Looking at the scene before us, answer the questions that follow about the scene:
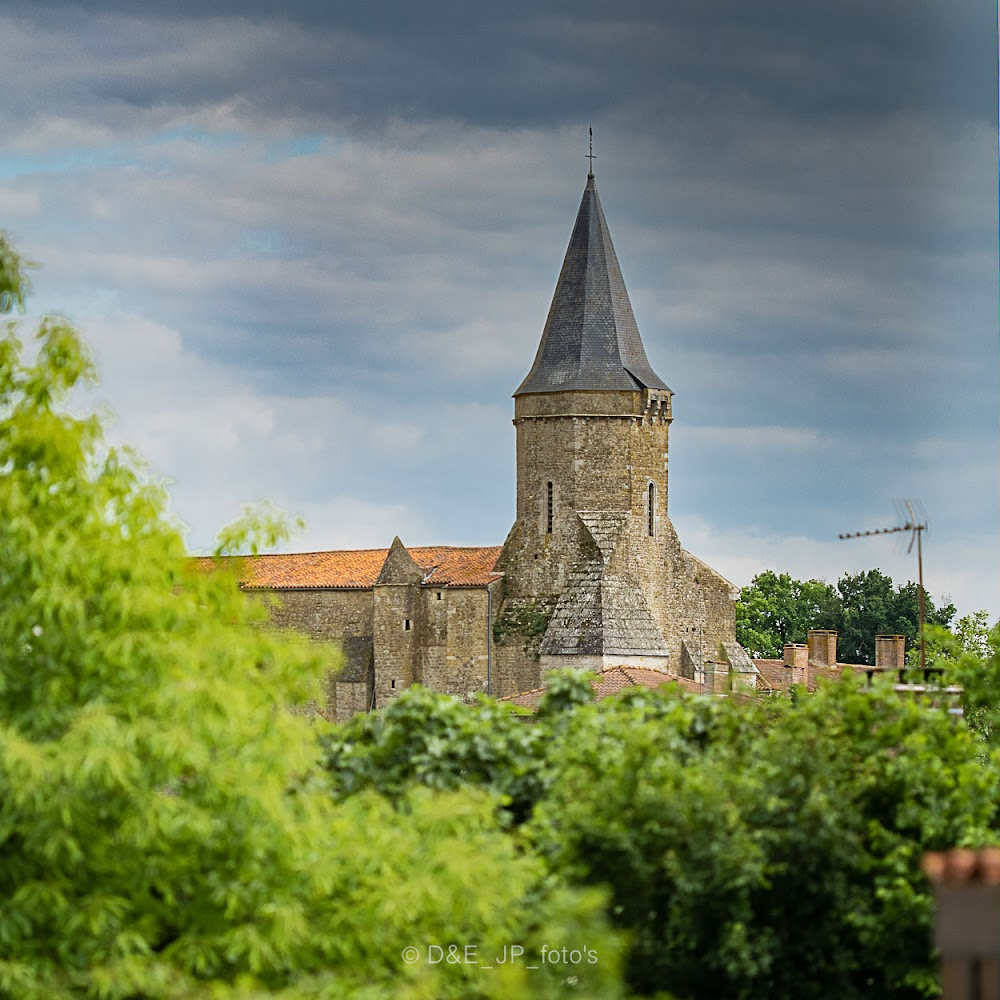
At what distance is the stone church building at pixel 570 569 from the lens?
5922 cm

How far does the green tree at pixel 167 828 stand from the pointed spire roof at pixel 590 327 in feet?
159

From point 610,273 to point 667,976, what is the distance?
5040 cm

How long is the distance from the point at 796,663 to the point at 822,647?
395 inches

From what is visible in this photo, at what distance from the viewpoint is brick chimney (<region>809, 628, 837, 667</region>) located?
75.1 metres

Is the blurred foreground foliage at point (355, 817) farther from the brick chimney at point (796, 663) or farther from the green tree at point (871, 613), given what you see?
the green tree at point (871, 613)

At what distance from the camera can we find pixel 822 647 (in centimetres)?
7756

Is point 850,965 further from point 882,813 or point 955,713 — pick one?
point 955,713

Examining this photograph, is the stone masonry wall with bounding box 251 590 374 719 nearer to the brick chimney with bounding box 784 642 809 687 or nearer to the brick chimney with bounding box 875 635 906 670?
the brick chimney with bounding box 784 642 809 687

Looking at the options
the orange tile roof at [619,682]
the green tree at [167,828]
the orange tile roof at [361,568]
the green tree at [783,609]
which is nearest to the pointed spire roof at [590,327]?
the orange tile roof at [361,568]

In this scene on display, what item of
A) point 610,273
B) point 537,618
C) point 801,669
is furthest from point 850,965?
point 801,669

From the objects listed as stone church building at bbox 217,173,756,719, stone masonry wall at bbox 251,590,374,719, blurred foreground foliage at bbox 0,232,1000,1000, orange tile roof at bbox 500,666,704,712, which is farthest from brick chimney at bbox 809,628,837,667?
blurred foreground foliage at bbox 0,232,1000,1000

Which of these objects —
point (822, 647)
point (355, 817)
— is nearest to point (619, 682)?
point (822, 647)

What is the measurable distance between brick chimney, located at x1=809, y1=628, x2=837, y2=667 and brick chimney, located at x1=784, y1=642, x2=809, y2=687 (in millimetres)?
4508

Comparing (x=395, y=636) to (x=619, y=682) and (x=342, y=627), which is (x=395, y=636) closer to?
(x=342, y=627)
